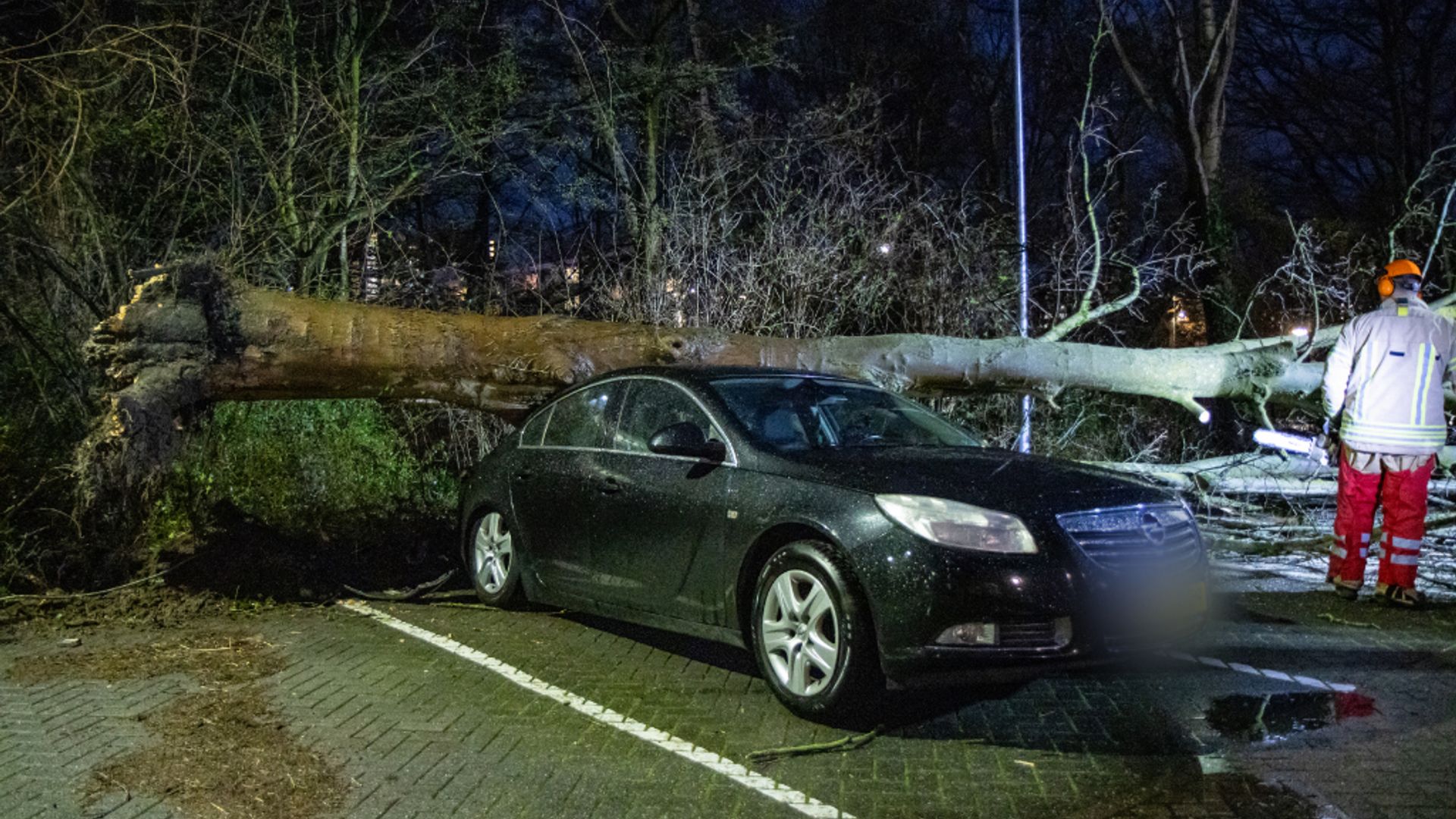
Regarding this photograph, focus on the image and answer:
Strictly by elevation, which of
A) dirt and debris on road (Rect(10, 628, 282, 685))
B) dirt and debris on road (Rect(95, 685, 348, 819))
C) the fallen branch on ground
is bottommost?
dirt and debris on road (Rect(10, 628, 282, 685))

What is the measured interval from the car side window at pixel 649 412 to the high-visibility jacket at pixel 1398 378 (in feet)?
13.5

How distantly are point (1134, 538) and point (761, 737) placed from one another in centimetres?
172

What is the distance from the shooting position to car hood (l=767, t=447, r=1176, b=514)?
15.2 ft

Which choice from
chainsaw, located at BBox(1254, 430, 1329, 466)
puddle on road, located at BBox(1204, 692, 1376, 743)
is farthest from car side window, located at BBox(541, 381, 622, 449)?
chainsaw, located at BBox(1254, 430, 1329, 466)

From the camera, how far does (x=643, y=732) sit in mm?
4680

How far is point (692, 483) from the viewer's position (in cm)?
545

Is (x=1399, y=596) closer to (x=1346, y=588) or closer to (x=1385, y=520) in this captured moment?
(x=1346, y=588)

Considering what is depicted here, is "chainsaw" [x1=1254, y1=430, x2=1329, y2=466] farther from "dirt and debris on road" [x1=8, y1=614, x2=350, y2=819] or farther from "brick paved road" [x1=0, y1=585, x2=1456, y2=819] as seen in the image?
"dirt and debris on road" [x1=8, y1=614, x2=350, y2=819]

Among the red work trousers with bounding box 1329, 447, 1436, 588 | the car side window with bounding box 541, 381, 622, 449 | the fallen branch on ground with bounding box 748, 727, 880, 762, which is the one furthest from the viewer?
the red work trousers with bounding box 1329, 447, 1436, 588

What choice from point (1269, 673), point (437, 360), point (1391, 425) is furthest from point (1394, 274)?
point (437, 360)

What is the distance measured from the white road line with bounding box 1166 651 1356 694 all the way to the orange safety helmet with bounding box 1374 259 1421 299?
2.81 meters

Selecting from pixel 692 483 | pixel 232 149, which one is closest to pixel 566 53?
pixel 232 149

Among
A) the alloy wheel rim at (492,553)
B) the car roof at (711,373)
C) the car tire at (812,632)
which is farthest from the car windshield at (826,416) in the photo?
the alloy wheel rim at (492,553)

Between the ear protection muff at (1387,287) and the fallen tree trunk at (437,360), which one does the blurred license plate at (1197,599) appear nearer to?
the ear protection muff at (1387,287)
